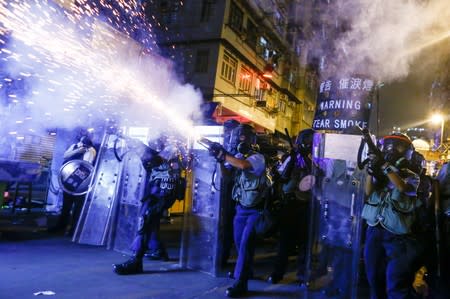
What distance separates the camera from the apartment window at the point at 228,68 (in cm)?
2269

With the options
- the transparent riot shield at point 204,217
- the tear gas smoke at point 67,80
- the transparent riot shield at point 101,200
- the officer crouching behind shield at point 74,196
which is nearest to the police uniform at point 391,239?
the transparent riot shield at point 204,217

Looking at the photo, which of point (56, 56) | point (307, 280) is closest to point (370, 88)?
point (307, 280)

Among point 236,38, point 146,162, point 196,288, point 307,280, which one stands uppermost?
point 236,38

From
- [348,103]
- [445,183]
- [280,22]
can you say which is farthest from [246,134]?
[280,22]

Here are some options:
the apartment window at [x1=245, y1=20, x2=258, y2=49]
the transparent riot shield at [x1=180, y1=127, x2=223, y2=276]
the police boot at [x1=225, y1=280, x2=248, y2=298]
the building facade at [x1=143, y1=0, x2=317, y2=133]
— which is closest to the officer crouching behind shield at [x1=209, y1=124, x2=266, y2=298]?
the police boot at [x1=225, y1=280, x2=248, y2=298]

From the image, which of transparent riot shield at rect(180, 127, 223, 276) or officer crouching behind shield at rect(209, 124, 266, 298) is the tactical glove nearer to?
officer crouching behind shield at rect(209, 124, 266, 298)

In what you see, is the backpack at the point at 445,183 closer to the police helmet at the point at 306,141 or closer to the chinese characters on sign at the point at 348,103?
the chinese characters on sign at the point at 348,103

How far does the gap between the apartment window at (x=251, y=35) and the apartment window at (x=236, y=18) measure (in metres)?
0.96

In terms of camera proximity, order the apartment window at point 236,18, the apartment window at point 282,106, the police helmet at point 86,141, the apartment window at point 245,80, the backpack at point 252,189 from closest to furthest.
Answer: the backpack at point 252,189 → the police helmet at point 86,141 → the apartment window at point 236,18 → the apartment window at point 245,80 → the apartment window at point 282,106

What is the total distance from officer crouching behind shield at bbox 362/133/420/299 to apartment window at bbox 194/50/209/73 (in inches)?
742

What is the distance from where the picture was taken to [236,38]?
76.8 ft

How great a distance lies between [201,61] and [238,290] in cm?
1919

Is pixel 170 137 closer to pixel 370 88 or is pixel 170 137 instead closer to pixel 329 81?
pixel 329 81

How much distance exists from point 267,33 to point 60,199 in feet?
70.5
